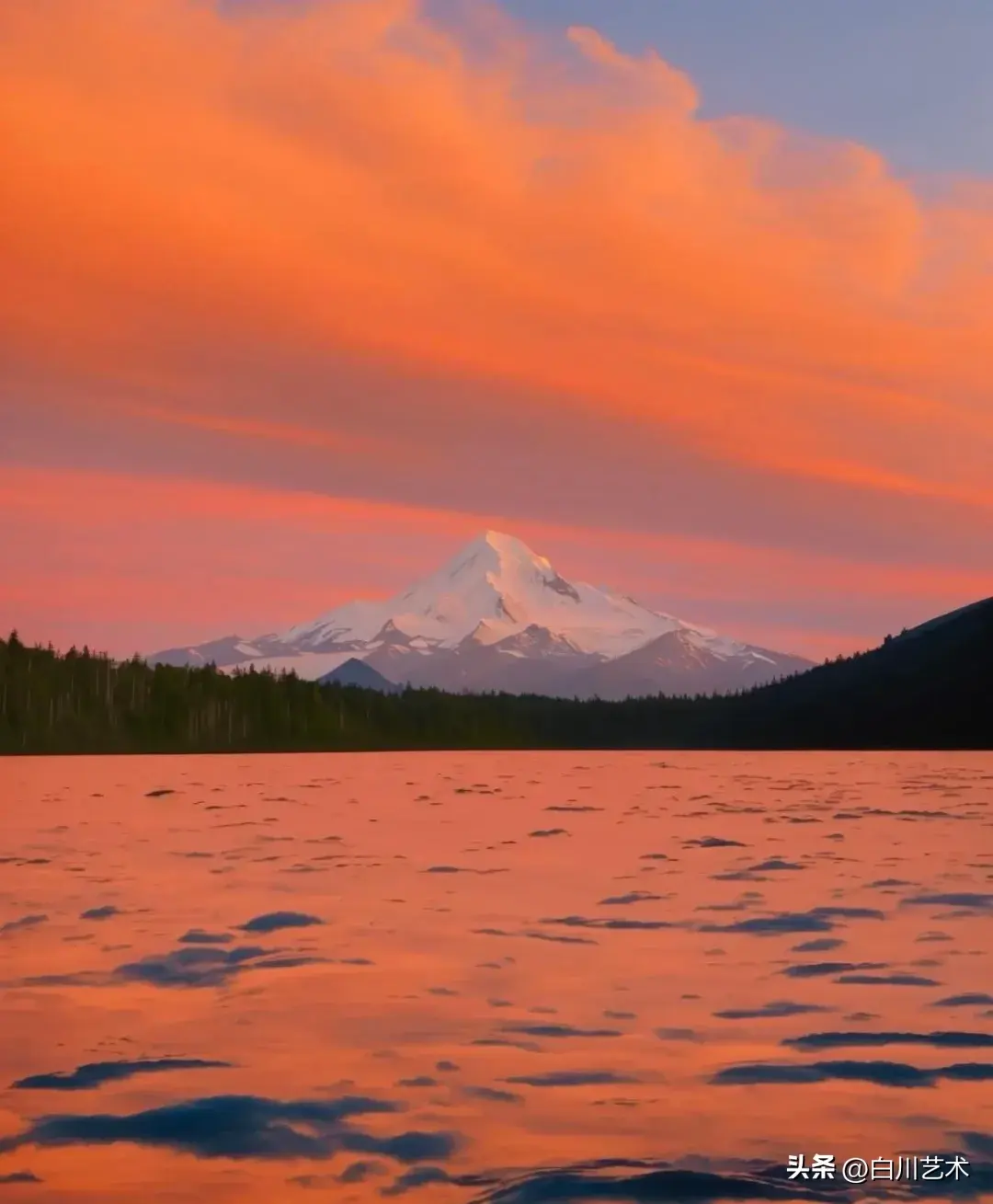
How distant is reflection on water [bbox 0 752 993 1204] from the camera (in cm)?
1559

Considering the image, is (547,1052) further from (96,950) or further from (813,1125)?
(96,950)

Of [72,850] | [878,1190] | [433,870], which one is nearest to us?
[878,1190]

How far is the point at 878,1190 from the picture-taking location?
14.6 m

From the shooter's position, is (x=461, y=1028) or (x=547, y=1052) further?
(x=461, y=1028)

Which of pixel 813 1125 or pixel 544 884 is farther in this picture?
pixel 544 884

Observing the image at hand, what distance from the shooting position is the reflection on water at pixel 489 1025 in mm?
15594

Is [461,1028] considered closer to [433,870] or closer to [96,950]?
[96,950]

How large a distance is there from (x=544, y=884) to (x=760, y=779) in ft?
373

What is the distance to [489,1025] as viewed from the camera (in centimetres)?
2269

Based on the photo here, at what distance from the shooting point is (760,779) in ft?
508

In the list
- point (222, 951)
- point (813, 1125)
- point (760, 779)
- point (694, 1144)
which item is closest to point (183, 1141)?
point (694, 1144)

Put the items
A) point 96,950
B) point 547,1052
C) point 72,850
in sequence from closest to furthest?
point 547,1052, point 96,950, point 72,850

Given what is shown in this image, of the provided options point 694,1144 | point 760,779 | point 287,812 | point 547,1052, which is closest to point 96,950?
point 547,1052

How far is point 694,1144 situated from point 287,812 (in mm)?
70315
